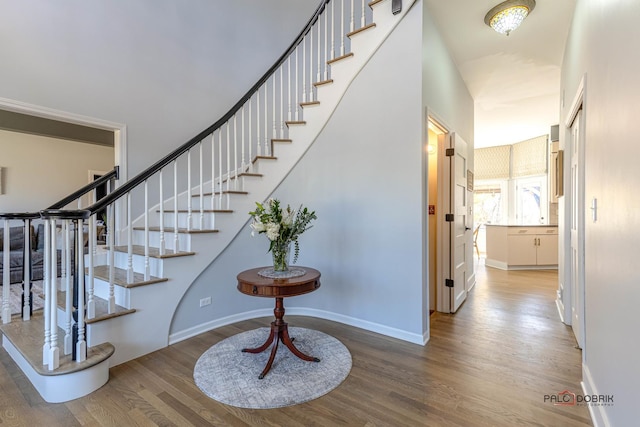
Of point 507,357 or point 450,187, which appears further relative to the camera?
point 450,187

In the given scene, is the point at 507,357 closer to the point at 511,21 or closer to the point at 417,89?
the point at 417,89

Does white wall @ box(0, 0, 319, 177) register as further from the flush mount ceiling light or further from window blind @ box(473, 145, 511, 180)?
window blind @ box(473, 145, 511, 180)

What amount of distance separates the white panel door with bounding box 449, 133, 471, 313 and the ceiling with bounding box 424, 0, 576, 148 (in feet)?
3.18

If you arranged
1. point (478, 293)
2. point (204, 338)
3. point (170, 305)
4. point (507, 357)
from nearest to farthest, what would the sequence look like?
1. point (507, 357)
2. point (170, 305)
3. point (204, 338)
4. point (478, 293)

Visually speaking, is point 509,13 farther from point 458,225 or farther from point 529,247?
point 529,247

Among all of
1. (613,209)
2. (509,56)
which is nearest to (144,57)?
(509,56)

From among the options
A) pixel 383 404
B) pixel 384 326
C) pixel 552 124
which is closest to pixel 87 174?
pixel 384 326

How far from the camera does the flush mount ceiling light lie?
2422mm

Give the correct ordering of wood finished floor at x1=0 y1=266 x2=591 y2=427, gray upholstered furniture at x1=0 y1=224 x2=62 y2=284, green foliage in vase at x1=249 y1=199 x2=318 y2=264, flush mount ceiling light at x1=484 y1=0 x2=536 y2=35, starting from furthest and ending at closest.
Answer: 1. gray upholstered furniture at x1=0 y1=224 x2=62 y2=284
2. flush mount ceiling light at x1=484 y1=0 x2=536 y2=35
3. green foliage in vase at x1=249 y1=199 x2=318 y2=264
4. wood finished floor at x1=0 y1=266 x2=591 y2=427

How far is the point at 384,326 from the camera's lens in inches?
106

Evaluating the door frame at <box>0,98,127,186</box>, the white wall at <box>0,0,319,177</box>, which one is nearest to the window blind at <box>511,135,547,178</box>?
the white wall at <box>0,0,319,177</box>

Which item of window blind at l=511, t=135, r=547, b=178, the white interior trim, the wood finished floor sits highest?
window blind at l=511, t=135, r=547, b=178

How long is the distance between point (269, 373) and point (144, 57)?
A: 3.61 m

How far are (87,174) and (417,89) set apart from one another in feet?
22.8
